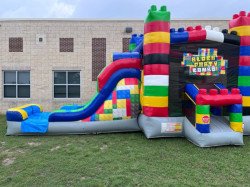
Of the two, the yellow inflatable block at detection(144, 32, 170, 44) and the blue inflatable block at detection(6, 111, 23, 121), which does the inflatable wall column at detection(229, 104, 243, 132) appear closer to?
the yellow inflatable block at detection(144, 32, 170, 44)

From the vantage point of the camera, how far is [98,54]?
12555 mm

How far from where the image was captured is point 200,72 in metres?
6.72

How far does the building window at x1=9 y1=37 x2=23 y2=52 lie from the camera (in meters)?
12.5

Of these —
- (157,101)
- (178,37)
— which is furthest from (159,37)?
(157,101)

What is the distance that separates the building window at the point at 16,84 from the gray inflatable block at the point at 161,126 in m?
7.94

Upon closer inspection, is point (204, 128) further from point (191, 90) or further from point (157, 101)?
point (157, 101)

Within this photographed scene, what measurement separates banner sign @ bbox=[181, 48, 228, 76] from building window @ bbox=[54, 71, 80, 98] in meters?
7.02

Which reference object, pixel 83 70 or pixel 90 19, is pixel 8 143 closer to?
pixel 83 70

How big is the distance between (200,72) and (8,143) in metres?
4.94

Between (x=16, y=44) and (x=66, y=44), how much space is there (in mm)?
2285

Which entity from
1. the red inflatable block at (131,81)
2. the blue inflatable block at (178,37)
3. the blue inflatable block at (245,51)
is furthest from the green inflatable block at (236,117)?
the red inflatable block at (131,81)

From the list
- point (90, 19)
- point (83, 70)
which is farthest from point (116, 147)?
point (90, 19)

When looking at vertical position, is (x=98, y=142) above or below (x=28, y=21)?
below

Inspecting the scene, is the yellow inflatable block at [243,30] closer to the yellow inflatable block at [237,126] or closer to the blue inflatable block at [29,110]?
the yellow inflatable block at [237,126]
